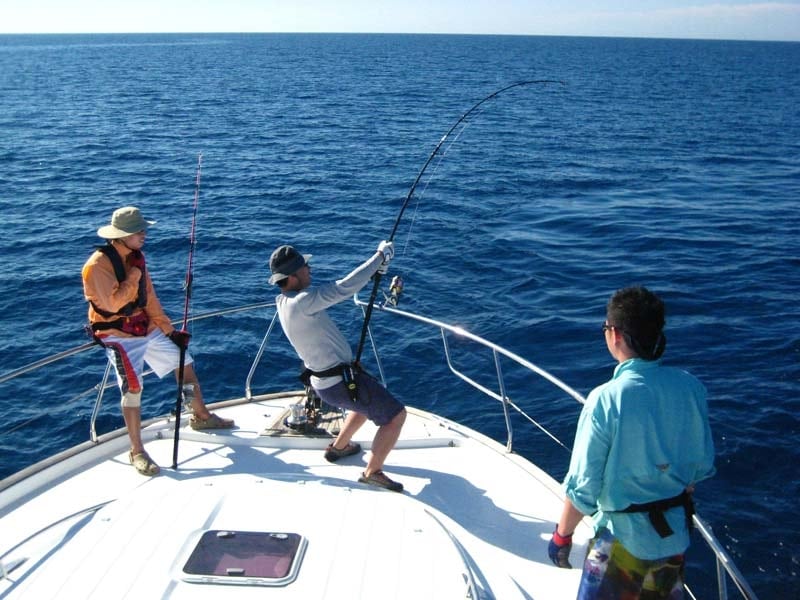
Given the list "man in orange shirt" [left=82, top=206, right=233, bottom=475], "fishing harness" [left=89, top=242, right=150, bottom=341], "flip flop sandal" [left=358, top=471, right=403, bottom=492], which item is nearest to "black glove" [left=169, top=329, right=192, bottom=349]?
"man in orange shirt" [left=82, top=206, right=233, bottom=475]

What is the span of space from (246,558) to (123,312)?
7.97 feet

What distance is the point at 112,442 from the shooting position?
5.60 meters

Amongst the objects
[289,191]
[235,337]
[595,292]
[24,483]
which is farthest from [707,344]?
[289,191]

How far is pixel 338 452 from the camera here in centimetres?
543

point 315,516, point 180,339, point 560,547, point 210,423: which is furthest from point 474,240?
point 560,547

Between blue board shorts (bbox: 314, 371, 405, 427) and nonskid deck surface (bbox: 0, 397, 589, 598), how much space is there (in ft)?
1.58

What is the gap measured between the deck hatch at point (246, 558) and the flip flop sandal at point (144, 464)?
1.79 m

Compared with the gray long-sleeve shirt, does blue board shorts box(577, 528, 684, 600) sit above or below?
A: below

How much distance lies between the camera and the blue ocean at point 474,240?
1043 centimetres

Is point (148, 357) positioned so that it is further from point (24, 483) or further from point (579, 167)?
point (579, 167)

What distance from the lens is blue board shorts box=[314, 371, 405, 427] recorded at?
4.83 metres

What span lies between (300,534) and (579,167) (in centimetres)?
2515

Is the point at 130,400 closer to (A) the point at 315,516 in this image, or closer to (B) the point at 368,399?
(B) the point at 368,399

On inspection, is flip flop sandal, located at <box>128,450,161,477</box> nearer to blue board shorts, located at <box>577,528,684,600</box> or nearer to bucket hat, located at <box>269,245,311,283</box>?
bucket hat, located at <box>269,245,311,283</box>
